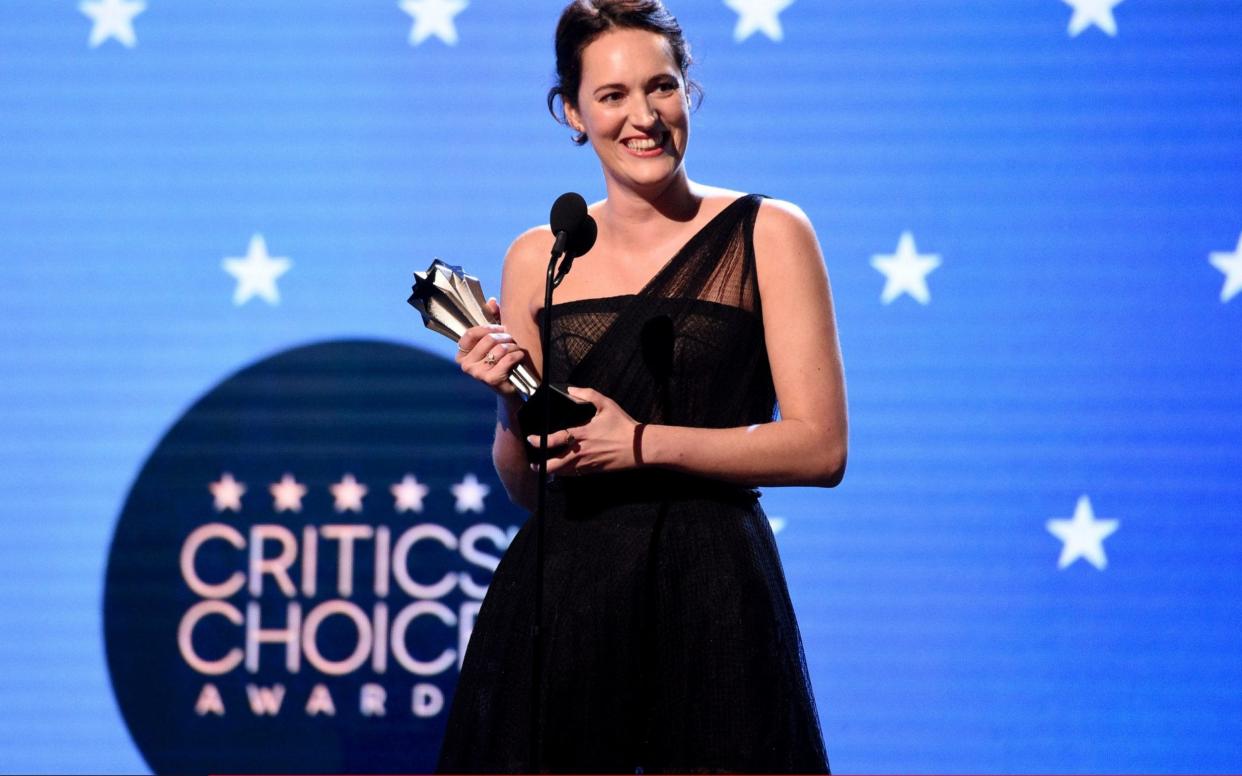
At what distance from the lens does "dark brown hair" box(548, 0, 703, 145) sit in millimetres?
1893

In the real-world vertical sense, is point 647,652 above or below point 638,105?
below

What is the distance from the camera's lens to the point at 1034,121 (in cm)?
283

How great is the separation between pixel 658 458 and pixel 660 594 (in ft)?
0.57

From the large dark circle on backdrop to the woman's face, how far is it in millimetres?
1117

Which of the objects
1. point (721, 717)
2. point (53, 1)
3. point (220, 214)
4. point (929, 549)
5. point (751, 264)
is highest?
point (53, 1)

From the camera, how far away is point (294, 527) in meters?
2.88

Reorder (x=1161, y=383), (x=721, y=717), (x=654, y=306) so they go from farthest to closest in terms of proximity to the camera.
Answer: (x=1161, y=383) → (x=654, y=306) → (x=721, y=717)

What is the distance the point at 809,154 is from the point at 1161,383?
2.74 feet

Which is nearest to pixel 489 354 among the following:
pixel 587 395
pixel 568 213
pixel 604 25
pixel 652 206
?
pixel 587 395

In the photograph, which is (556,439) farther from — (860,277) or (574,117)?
(860,277)

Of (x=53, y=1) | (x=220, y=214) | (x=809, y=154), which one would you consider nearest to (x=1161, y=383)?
(x=809, y=154)

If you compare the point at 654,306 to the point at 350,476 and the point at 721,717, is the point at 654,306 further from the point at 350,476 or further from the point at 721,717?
the point at 350,476

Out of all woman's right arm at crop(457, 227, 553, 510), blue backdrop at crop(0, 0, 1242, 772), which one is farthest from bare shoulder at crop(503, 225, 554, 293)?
blue backdrop at crop(0, 0, 1242, 772)

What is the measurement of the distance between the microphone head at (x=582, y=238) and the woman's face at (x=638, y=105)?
0.28 m
